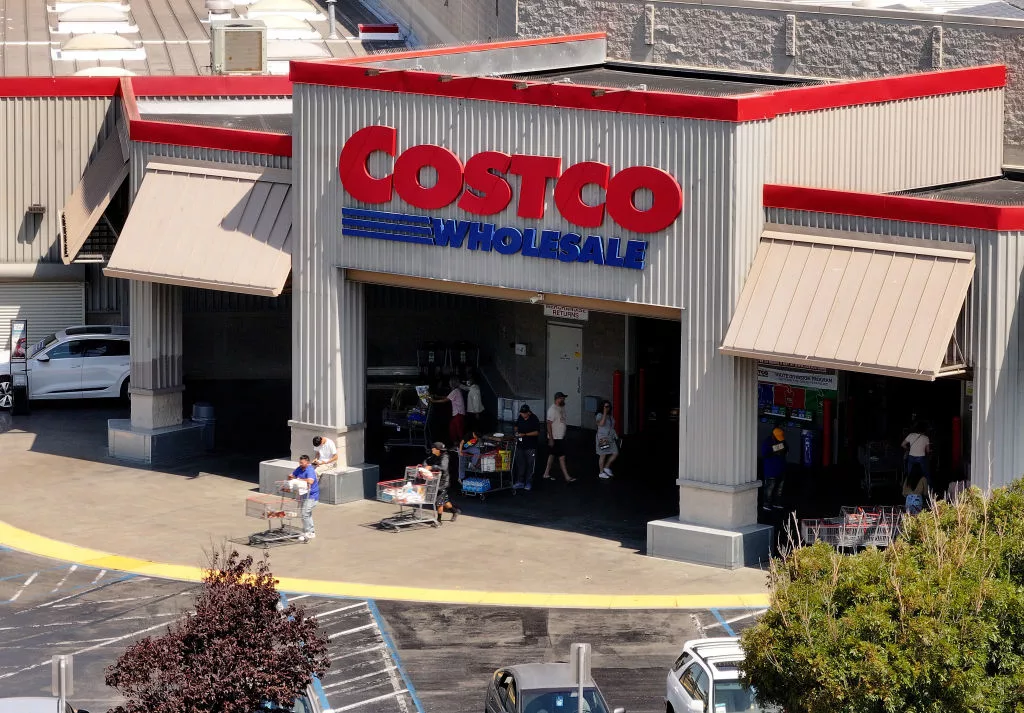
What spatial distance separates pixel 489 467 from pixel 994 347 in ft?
32.4

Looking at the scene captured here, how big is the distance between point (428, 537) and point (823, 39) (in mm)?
15185

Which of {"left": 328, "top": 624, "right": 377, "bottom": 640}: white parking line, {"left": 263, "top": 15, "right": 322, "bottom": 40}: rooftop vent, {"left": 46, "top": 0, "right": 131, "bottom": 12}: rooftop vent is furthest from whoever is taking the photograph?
{"left": 46, "top": 0, "right": 131, "bottom": 12}: rooftop vent

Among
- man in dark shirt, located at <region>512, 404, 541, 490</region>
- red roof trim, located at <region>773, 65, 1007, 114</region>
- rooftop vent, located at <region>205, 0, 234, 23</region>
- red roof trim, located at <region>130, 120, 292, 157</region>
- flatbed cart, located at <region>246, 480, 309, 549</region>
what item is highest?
rooftop vent, located at <region>205, 0, 234, 23</region>

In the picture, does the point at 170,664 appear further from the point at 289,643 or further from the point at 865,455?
the point at 865,455

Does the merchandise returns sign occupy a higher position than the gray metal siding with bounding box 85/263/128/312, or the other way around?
the merchandise returns sign

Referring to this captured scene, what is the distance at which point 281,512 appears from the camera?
89.8 ft

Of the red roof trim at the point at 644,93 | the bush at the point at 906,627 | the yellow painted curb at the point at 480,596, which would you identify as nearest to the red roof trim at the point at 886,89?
the red roof trim at the point at 644,93

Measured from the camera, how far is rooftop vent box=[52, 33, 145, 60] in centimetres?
4372

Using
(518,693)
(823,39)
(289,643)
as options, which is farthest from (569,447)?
(289,643)

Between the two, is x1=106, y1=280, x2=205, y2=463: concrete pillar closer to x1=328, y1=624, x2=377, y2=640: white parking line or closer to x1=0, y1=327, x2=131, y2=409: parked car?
x1=0, y1=327, x2=131, y2=409: parked car

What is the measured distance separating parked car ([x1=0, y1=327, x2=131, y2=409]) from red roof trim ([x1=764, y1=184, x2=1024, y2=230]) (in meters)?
17.7

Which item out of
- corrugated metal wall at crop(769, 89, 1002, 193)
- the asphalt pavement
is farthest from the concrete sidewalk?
corrugated metal wall at crop(769, 89, 1002, 193)

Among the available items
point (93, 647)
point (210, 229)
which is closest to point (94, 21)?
point (210, 229)

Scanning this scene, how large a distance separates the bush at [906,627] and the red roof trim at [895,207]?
883 centimetres
